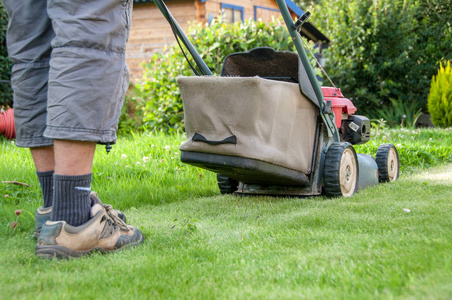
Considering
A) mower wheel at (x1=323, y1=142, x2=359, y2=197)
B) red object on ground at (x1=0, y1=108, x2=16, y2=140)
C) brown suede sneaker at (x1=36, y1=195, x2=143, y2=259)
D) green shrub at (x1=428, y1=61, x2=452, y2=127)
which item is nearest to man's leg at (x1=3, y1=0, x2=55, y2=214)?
brown suede sneaker at (x1=36, y1=195, x2=143, y2=259)

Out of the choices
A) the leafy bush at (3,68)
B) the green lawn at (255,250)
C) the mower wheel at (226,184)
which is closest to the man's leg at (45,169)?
the green lawn at (255,250)

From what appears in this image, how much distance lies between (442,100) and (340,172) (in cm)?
594

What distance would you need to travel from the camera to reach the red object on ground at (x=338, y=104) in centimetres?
306

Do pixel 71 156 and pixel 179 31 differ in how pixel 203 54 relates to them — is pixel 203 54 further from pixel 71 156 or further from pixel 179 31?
pixel 71 156

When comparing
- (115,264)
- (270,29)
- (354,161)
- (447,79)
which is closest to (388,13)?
(447,79)

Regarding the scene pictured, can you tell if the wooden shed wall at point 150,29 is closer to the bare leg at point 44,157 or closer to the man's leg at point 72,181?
the bare leg at point 44,157

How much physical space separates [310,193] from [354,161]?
1.32 ft

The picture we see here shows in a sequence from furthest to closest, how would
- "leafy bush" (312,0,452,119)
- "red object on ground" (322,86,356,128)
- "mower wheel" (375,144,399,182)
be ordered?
"leafy bush" (312,0,452,119) < "mower wheel" (375,144,399,182) < "red object on ground" (322,86,356,128)

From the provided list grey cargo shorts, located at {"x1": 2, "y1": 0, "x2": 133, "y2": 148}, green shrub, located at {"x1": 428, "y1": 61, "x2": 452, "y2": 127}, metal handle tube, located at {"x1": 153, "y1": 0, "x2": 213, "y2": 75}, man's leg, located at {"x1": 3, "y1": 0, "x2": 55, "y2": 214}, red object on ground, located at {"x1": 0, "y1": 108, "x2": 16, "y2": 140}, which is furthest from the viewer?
green shrub, located at {"x1": 428, "y1": 61, "x2": 452, "y2": 127}

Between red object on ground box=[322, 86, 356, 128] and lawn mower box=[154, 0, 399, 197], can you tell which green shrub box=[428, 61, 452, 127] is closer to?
red object on ground box=[322, 86, 356, 128]

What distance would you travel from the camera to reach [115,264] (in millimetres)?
1524

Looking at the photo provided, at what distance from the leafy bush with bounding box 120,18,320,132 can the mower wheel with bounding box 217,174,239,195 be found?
264 centimetres

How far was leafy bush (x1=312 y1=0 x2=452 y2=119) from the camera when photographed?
30.0ft

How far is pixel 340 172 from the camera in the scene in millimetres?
2699
